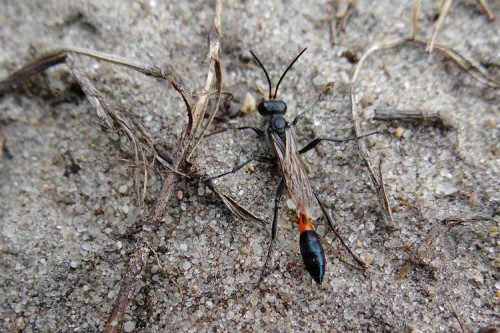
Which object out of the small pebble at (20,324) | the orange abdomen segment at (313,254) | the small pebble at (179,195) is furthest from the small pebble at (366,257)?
the small pebble at (20,324)

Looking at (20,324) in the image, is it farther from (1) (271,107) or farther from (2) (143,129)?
(1) (271,107)

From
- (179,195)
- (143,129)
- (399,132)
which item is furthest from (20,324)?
(399,132)

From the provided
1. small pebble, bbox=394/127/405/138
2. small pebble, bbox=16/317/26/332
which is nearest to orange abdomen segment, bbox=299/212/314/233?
small pebble, bbox=394/127/405/138

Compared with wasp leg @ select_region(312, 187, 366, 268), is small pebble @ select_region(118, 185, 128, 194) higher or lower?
higher

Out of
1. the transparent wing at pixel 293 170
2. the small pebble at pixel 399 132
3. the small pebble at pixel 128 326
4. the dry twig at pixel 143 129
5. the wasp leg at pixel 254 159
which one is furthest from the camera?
the small pebble at pixel 399 132

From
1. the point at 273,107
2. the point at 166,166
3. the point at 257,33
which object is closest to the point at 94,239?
the point at 166,166

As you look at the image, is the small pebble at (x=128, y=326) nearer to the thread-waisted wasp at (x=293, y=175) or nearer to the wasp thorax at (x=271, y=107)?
the thread-waisted wasp at (x=293, y=175)

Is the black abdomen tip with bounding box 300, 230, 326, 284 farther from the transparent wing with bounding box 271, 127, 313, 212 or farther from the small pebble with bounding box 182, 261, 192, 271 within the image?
the small pebble with bounding box 182, 261, 192, 271

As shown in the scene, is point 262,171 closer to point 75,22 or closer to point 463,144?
point 463,144
